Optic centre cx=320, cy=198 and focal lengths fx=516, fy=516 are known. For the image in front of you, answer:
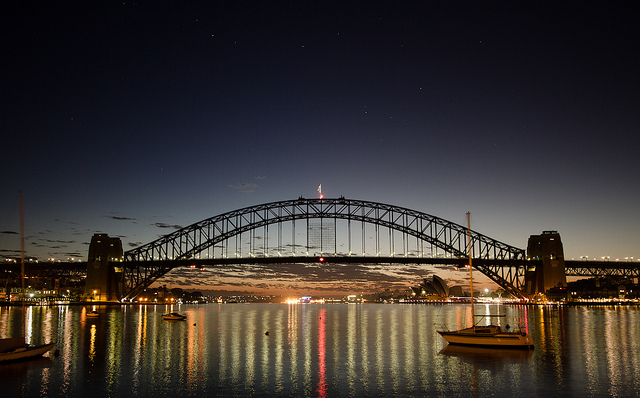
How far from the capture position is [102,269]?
3755 inches

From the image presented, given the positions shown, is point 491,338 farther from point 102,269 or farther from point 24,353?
point 102,269

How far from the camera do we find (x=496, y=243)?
9725 cm

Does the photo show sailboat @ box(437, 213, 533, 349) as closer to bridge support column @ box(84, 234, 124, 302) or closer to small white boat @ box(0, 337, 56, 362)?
small white boat @ box(0, 337, 56, 362)

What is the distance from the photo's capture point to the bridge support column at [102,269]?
3748 inches

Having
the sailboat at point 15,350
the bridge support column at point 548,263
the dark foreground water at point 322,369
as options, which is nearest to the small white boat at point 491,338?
the dark foreground water at point 322,369

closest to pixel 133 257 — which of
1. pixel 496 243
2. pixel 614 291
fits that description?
pixel 496 243

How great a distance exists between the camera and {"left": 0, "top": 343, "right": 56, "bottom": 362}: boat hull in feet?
73.2

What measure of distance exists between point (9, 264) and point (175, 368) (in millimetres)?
104443

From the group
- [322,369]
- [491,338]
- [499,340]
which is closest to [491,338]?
[491,338]

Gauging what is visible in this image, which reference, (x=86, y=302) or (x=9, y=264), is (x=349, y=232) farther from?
(x=9, y=264)

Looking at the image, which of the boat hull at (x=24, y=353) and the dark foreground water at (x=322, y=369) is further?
the boat hull at (x=24, y=353)

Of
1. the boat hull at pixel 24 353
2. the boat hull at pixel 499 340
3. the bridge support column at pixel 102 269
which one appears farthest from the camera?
the bridge support column at pixel 102 269

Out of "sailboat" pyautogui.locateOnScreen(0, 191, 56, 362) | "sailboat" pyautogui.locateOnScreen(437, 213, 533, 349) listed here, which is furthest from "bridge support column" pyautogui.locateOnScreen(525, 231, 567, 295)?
"sailboat" pyautogui.locateOnScreen(0, 191, 56, 362)

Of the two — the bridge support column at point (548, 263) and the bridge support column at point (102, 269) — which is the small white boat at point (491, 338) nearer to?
Answer: the bridge support column at point (548, 263)
